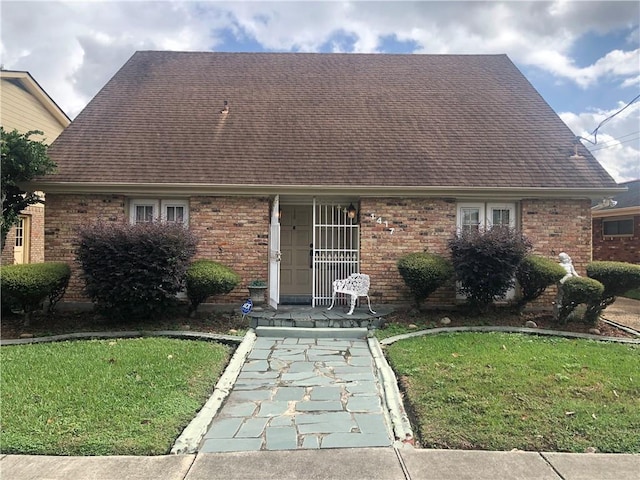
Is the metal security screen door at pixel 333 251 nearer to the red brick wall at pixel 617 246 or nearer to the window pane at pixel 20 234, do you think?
the window pane at pixel 20 234

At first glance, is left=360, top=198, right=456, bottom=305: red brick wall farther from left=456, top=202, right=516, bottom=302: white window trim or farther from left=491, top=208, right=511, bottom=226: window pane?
left=491, top=208, right=511, bottom=226: window pane

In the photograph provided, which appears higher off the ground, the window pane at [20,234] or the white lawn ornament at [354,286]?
the window pane at [20,234]

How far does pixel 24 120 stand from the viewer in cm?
1478

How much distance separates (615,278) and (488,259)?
2.63 m

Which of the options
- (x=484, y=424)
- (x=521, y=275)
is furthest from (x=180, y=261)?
(x=521, y=275)

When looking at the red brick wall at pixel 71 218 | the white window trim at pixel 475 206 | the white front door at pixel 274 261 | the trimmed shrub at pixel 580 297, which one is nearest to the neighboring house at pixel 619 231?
the white window trim at pixel 475 206

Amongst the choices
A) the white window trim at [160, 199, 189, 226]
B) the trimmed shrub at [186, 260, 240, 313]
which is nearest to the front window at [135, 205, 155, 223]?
the white window trim at [160, 199, 189, 226]

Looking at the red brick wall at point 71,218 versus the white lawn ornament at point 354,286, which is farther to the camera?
the red brick wall at point 71,218

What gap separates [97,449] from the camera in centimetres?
361

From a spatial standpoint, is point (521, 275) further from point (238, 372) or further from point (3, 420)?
point (3, 420)

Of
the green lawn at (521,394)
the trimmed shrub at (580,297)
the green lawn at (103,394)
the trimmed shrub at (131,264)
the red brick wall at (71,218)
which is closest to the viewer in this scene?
the green lawn at (103,394)

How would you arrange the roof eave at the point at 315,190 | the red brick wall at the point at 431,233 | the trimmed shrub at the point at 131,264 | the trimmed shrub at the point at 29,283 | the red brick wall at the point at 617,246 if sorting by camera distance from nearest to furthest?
the trimmed shrub at the point at 29,283 < the trimmed shrub at the point at 131,264 < the roof eave at the point at 315,190 < the red brick wall at the point at 431,233 < the red brick wall at the point at 617,246

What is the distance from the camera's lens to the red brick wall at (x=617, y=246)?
1600cm

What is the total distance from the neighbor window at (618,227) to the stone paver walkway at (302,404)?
1471 centimetres
